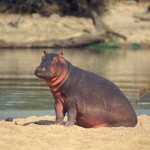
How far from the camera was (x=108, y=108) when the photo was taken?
8.41 m

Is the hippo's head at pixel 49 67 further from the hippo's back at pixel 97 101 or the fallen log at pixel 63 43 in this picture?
the fallen log at pixel 63 43

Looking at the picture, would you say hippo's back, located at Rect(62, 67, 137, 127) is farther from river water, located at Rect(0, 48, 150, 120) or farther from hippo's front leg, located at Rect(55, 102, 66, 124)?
river water, located at Rect(0, 48, 150, 120)

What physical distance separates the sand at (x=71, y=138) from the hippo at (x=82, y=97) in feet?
0.77

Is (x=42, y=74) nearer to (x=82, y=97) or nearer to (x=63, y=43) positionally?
(x=82, y=97)

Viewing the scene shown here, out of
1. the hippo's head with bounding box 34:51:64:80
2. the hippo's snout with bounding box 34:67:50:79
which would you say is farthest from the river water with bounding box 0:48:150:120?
the hippo's snout with bounding box 34:67:50:79

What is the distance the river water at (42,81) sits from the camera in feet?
38.1

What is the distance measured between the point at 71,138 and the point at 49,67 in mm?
1027

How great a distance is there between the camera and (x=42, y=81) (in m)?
16.2

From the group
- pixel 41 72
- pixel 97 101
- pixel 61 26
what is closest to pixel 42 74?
pixel 41 72

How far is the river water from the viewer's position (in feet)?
38.1

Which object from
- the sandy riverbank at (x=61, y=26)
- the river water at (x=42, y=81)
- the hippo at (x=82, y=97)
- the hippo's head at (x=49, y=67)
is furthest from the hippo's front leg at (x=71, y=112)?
the sandy riverbank at (x=61, y=26)

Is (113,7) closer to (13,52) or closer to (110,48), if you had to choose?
(110,48)

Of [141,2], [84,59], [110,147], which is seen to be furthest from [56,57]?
[141,2]

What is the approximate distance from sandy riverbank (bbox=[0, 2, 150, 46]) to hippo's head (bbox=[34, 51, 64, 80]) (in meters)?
18.9
